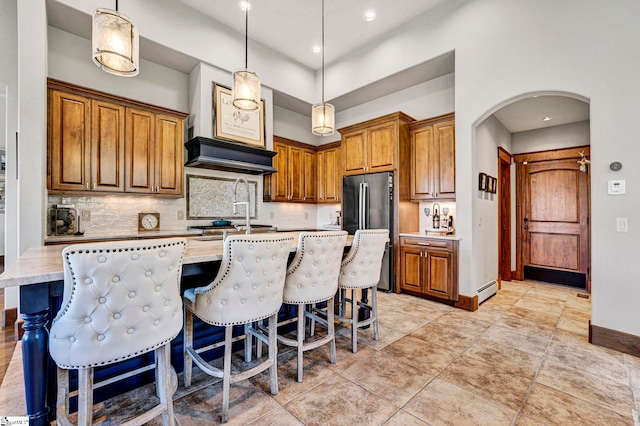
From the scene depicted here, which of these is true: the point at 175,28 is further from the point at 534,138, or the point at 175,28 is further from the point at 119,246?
the point at 534,138

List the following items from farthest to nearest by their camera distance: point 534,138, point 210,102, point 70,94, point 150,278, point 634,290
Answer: point 534,138 → point 210,102 → point 70,94 → point 634,290 → point 150,278

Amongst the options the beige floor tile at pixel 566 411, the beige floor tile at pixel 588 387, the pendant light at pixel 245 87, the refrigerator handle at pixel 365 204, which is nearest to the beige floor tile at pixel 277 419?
the beige floor tile at pixel 566 411

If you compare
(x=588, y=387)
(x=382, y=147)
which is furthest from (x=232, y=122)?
(x=588, y=387)

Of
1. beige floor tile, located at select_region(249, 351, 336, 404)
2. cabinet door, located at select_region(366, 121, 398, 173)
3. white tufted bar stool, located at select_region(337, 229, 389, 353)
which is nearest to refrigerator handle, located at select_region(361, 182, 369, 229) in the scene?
cabinet door, located at select_region(366, 121, 398, 173)

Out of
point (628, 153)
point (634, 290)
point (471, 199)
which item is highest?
point (628, 153)

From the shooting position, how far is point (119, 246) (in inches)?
47.6

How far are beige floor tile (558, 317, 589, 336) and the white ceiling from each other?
2.84 meters

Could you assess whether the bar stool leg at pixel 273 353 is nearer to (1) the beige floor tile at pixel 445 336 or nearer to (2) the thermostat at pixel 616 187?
(1) the beige floor tile at pixel 445 336

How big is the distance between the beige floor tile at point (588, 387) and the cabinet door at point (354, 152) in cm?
329

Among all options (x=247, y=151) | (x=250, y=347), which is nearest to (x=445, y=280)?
(x=250, y=347)

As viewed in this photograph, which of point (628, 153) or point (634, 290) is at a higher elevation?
point (628, 153)

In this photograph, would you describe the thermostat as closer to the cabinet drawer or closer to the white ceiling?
the cabinet drawer

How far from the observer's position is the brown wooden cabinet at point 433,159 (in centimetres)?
399

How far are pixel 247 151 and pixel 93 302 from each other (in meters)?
3.49
